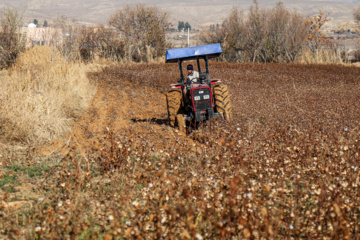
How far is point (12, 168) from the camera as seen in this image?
6.19 meters

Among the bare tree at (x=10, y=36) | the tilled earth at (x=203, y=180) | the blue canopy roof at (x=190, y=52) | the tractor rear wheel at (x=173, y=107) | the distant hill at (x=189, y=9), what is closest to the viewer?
A: the tilled earth at (x=203, y=180)

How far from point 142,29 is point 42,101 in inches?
756

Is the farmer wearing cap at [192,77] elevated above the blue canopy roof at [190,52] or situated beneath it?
situated beneath

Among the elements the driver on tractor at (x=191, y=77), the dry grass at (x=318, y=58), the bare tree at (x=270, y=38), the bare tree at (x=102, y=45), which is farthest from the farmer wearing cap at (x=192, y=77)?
the dry grass at (x=318, y=58)

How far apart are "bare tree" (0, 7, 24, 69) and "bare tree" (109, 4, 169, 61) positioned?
418 inches

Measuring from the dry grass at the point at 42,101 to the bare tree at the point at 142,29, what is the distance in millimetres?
13113

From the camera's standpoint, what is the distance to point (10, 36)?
14602 millimetres

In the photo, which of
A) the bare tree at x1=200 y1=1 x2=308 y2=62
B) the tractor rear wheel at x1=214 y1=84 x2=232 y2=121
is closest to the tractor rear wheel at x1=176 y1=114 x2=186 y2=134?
the tractor rear wheel at x1=214 y1=84 x2=232 y2=121

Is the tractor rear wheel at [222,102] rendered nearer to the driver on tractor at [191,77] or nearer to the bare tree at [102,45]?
the driver on tractor at [191,77]

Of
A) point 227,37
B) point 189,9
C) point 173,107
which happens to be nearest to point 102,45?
point 227,37

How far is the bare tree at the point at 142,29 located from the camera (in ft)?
86.1

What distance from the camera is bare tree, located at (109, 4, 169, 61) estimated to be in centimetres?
2623

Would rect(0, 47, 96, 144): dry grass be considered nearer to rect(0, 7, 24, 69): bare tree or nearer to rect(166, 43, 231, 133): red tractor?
rect(0, 7, 24, 69): bare tree

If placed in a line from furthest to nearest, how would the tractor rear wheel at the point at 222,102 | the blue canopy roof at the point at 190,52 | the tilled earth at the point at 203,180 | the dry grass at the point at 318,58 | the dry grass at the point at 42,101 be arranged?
the dry grass at the point at 318,58
the tractor rear wheel at the point at 222,102
the blue canopy roof at the point at 190,52
the dry grass at the point at 42,101
the tilled earth at the point at 203,180
